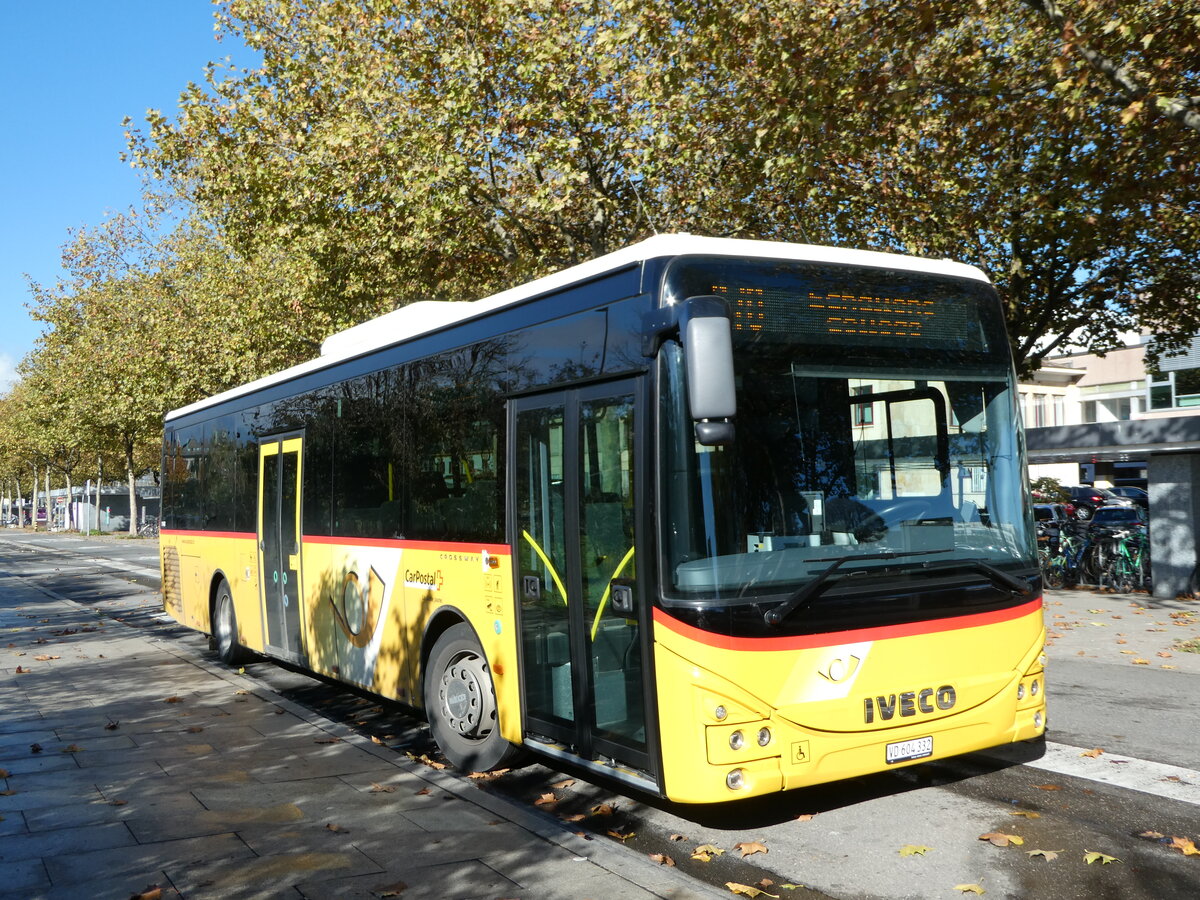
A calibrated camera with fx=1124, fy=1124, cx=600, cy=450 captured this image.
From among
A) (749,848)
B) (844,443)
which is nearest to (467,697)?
(749,848)

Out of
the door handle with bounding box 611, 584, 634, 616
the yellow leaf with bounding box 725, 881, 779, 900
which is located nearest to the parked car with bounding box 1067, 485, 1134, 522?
the door handle with bounding box 611, 584, 634, 616

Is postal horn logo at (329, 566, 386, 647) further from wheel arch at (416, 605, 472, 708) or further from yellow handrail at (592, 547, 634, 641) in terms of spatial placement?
yellow handrail at (592, 547, 634, 641)

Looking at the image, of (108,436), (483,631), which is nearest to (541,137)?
(483,631)

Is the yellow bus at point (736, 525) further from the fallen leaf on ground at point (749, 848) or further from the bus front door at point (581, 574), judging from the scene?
the fallen leaf on ground at point (749, 848)

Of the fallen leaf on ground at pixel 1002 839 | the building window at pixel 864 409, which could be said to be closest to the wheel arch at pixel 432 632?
the building window at pixel 864 409

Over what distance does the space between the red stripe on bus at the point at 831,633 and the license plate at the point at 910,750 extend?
0.54m

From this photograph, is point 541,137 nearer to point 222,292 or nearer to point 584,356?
point 584,356

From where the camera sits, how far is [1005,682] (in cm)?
605

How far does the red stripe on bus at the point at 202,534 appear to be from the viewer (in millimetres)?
11992

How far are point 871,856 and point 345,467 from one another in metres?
5.59

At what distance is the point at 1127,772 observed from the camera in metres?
7.04

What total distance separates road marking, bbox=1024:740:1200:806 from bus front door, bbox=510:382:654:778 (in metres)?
3.07

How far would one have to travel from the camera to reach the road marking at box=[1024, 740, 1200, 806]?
662 centimetres

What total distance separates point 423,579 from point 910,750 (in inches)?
147
